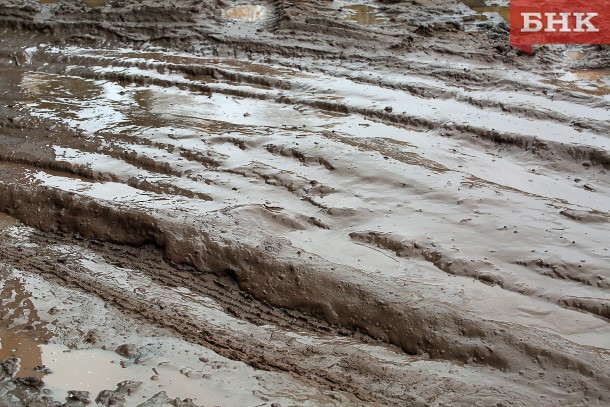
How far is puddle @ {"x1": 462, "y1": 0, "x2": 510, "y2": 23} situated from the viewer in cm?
1080

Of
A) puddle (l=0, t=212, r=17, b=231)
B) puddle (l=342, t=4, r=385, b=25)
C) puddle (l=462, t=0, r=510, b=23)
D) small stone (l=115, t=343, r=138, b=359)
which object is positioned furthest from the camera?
puddle (l=462, t=0, r=510, b=23)

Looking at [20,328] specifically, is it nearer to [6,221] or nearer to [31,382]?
[31,382]

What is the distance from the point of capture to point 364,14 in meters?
10.6

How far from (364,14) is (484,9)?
85.2 inches

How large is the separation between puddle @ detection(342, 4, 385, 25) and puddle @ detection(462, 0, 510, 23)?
167 centimetres

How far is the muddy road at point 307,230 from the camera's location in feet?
11.0

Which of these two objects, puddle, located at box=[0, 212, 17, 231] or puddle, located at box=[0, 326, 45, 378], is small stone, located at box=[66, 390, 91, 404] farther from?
puddle, located at box=[0, 212, 17, 231]

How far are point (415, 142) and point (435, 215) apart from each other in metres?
1.45

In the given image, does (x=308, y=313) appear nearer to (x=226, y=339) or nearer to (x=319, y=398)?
(x=226, y=339)

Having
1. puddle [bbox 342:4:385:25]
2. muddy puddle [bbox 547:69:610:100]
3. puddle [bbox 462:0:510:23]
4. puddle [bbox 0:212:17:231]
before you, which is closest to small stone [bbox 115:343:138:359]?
puddle [bbox 0:212:17:231]

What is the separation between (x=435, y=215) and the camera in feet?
15.9

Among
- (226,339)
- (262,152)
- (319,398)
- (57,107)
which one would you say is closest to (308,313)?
(226,339)

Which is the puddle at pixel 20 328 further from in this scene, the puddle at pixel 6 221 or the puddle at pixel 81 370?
the puddle at pixel 6 221

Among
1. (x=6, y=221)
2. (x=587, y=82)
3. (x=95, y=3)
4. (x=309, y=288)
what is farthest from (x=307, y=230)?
(x=95, y=3)
